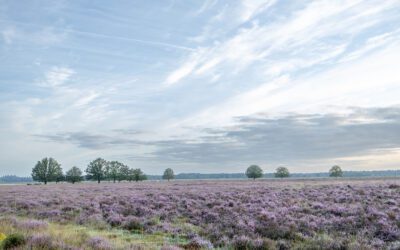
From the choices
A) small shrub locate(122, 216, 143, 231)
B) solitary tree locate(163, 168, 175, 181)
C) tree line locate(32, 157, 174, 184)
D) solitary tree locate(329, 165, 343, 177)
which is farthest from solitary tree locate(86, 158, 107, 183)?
small shrub locate(122, 216, 143, 231)

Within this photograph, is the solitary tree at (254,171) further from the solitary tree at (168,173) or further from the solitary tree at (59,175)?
the solitary tree at (59,175)

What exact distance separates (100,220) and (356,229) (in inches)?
460

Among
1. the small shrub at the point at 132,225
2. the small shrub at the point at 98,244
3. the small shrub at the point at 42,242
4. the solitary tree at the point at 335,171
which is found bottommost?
the small shrub at the point at 132,225

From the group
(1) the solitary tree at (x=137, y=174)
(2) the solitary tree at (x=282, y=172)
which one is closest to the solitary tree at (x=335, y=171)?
(2) the solitary tree at (x=282, y=172)

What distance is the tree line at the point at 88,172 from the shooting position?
373 feet

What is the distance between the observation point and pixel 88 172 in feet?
406

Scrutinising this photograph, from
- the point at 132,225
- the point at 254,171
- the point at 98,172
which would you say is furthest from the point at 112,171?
the point at 132,225

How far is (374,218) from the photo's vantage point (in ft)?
53.9

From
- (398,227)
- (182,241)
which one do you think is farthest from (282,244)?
(398,227)

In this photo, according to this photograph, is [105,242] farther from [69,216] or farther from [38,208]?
[38,208]

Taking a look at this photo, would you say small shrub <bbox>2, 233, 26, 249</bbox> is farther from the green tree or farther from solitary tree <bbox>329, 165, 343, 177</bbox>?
solitary tree <bbox>329, 165, 343, 177</bbox>

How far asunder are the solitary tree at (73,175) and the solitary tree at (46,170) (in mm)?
3738

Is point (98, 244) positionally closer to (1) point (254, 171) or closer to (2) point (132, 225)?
(2) point (132, 225)

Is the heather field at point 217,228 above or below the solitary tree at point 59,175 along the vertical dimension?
below
